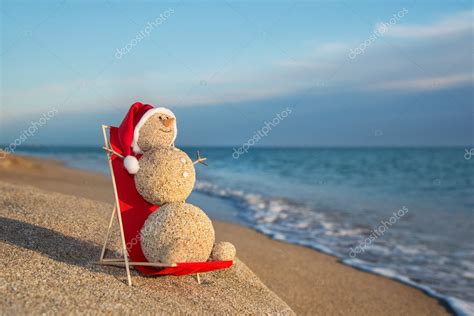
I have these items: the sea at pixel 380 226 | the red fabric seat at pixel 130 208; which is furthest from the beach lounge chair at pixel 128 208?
the sea at pixel 380 226

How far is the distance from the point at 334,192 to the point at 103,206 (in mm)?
12343

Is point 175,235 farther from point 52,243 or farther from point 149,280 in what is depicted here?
point 52,243

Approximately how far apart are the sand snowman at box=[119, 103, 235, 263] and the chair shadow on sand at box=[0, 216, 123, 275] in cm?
83

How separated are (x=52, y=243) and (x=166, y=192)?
172 centimetres

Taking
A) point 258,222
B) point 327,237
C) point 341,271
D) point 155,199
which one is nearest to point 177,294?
point 155,199

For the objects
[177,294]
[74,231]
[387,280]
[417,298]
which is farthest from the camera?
[387,280]

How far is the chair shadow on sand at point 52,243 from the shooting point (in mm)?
5172

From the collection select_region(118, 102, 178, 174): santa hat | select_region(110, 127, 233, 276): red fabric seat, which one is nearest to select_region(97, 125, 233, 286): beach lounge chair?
select_region(110, 127, 233, 276): red fabric seat

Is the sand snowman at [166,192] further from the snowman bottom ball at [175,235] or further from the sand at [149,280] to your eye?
the sand at [149,280]

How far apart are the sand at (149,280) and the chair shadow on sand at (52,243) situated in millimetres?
11

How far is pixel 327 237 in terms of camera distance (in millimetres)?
10258

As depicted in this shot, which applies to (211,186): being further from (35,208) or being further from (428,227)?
(35,208)

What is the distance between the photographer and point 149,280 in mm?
4977

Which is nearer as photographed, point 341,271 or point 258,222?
point 341,271
